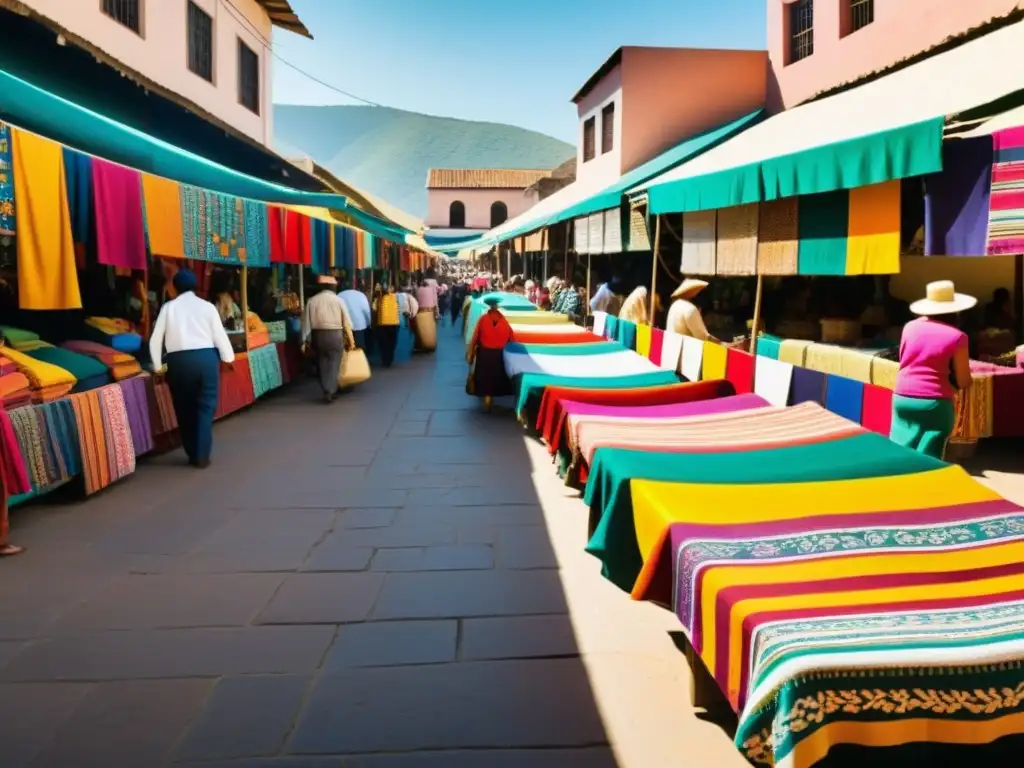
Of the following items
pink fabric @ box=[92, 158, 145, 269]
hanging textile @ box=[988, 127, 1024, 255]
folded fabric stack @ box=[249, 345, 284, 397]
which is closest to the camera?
hanging textile @ box=[988, 127, 1024, 255]

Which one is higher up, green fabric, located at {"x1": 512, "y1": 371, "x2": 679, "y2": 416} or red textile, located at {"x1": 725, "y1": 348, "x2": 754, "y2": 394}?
red textile, located at {"x1": 725, "y1": 348, "x2": 754, "y2": 394}

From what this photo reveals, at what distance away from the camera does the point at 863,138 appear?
575 centimetres

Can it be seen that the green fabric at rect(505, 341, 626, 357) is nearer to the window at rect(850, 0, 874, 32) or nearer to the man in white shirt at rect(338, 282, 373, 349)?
the man in white shirt at rect(338, 282, 373, 349)

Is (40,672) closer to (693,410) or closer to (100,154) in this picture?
(693,410)

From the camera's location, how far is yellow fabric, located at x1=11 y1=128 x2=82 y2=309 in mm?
4852

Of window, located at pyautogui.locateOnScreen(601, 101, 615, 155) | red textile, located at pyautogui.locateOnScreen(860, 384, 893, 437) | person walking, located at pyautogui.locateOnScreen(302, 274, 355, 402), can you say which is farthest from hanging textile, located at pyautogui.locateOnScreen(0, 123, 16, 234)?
window, located at pyautogui.locateOnScreen(601, 101, 615, 155)

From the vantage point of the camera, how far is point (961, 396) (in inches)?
279

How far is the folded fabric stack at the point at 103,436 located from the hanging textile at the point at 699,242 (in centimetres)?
584

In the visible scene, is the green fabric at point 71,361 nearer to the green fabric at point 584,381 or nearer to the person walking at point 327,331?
the green fabric at point 584,381

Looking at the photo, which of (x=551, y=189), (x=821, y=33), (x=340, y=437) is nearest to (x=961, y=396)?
(x=340, y=437)

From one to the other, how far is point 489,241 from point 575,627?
23.9 meters

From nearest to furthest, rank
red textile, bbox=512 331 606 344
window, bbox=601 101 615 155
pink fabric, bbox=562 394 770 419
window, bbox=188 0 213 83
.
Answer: pink fabric, bbox=562 394 770 419 → red textile, bbox=512 331 606 344 → window, bbox=188 0 213 83 → window, bbox=601 101 615 155

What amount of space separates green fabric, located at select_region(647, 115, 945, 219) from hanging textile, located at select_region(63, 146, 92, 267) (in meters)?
4.92

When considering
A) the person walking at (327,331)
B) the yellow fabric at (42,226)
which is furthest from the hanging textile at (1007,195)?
the person walking at (327,331)
